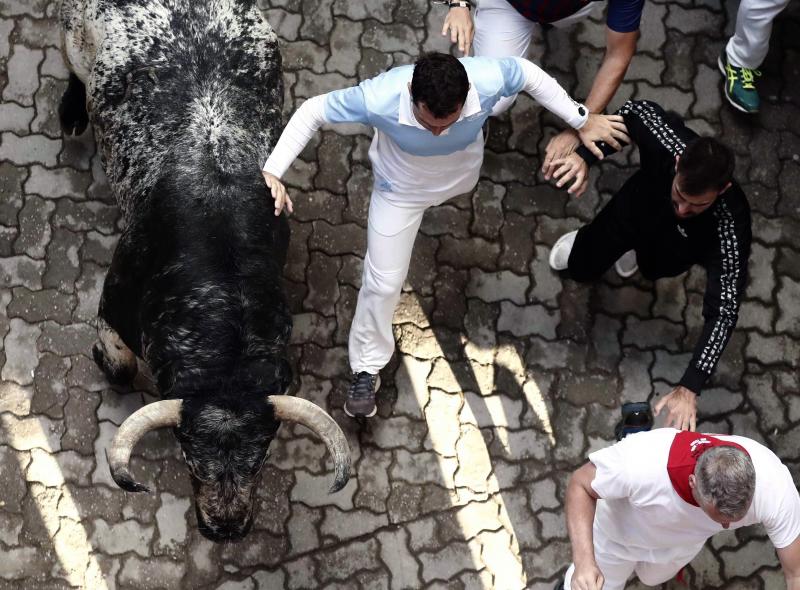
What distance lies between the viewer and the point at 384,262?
18.1 ft

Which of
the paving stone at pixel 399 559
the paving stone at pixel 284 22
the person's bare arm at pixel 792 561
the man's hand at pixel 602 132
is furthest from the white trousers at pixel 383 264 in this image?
the person's bare arm at pixel 792 561

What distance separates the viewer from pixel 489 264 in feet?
21.5

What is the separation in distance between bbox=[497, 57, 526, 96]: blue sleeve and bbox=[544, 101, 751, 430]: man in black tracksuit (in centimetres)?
49

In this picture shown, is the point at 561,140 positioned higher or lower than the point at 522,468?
higher

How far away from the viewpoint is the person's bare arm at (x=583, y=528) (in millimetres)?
4492

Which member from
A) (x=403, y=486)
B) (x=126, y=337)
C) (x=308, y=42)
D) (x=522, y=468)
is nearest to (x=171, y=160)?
(x=126, y=337)

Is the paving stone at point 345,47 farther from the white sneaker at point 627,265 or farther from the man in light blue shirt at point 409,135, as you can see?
the white sneaker at point 627,265

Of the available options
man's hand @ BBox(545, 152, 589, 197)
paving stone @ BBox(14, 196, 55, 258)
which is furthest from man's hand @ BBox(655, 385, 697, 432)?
paving stone @ BBox(14, 196, 55, 258)

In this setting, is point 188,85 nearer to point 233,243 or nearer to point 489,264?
point 233,243

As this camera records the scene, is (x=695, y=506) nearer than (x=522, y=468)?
Yes

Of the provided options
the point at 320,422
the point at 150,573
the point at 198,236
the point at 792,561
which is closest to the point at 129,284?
the point at 198,236

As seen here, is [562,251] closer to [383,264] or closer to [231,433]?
[383,264]

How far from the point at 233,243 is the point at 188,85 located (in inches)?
39.6

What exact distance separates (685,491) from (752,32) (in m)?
3.56
